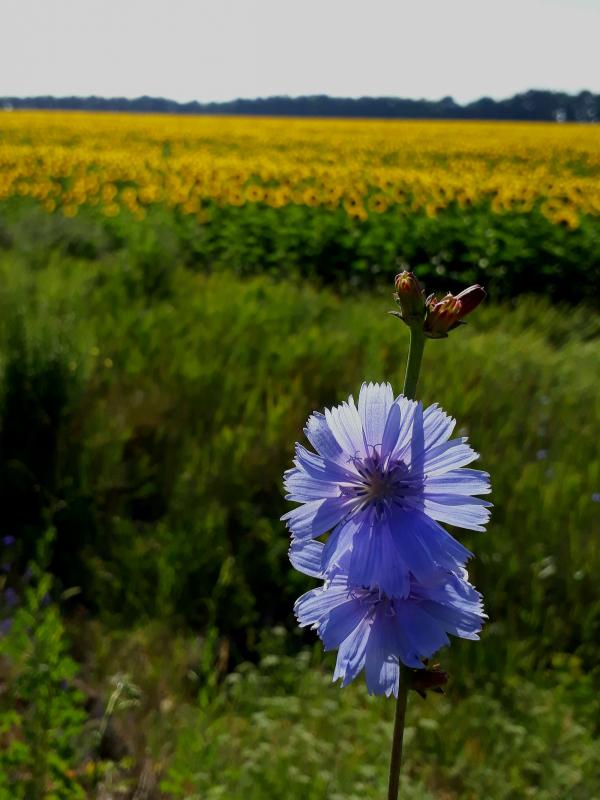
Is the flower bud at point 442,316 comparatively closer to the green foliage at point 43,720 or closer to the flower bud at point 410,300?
the flower bud at point 410,300

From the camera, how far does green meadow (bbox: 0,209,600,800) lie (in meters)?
1.64

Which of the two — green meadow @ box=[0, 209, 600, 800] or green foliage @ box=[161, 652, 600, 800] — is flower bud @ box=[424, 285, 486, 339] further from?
green foliage @ box=[161, 652, 600, 800]

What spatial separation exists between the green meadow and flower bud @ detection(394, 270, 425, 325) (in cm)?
92

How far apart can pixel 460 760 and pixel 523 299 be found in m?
4.52

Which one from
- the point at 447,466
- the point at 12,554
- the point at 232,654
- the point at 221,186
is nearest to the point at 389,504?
the point at 447,466

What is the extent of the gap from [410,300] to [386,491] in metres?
0.12

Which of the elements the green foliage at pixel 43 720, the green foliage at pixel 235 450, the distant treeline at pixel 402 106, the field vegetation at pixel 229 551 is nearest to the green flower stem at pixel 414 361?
the field vegetation at pixel 229 551

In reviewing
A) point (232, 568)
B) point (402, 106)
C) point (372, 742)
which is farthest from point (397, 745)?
point (402, 106)

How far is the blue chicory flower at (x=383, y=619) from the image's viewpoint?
51 centimetres

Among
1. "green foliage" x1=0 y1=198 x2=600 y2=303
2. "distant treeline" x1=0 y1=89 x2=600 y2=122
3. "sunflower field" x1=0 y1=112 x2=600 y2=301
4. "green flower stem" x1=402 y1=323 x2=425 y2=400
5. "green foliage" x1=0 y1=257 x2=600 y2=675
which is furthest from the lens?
"distant treeline" x1=0 y1=89 x2=600 y2=122

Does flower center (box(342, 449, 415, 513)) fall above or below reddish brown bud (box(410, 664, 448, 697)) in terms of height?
above

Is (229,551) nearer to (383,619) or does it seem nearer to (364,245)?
(383,619)

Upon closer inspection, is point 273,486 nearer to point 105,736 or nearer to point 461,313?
point 105,736

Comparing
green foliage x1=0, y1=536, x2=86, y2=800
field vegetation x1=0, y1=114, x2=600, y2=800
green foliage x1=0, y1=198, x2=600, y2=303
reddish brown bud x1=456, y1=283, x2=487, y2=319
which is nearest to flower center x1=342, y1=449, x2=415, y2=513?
reddish brown bud x1=456, y1=283, x2=487, y2=319
